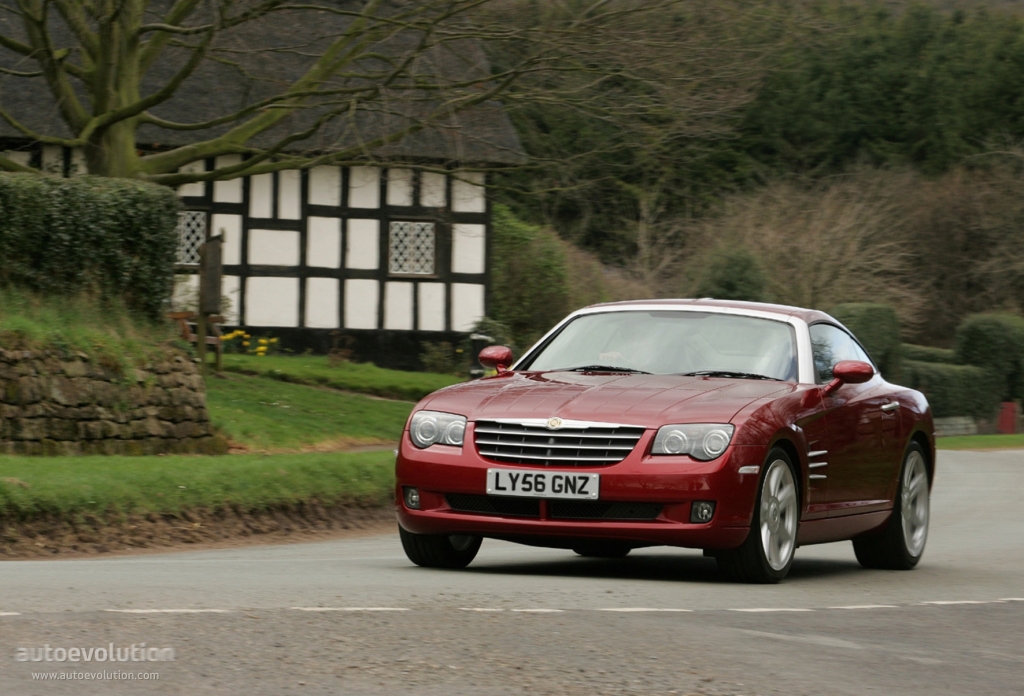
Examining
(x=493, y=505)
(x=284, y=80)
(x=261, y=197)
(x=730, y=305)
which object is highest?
(x=284, y=80)

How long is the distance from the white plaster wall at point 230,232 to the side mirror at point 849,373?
24508 millimetres

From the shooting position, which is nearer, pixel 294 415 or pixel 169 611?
pixel 169 611

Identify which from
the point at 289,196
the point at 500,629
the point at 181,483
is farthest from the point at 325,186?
the point at 500,629

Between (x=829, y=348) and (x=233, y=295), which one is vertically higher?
(x=829, y=348)

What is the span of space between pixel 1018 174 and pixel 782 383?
4787cm

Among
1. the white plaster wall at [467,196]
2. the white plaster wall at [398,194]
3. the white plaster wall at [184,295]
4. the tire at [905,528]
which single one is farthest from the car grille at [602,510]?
the white plaster wall at [398,194]

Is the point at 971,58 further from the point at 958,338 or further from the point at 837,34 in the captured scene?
the point at 837,34

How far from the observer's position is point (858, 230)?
47.8 m

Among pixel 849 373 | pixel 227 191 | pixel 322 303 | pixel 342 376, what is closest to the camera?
pixel 849 373

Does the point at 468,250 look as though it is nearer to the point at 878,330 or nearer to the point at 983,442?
the point at 878,330

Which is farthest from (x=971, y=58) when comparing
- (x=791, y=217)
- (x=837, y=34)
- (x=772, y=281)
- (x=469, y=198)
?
(x=837, y=34)

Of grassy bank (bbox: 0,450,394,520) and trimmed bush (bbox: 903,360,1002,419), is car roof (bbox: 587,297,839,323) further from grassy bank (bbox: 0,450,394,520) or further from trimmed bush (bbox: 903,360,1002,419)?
trimmed bush (bbox: 903,360,1002,419)

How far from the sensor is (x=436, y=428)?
9.20 metres

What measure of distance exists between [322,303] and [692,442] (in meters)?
25.5
